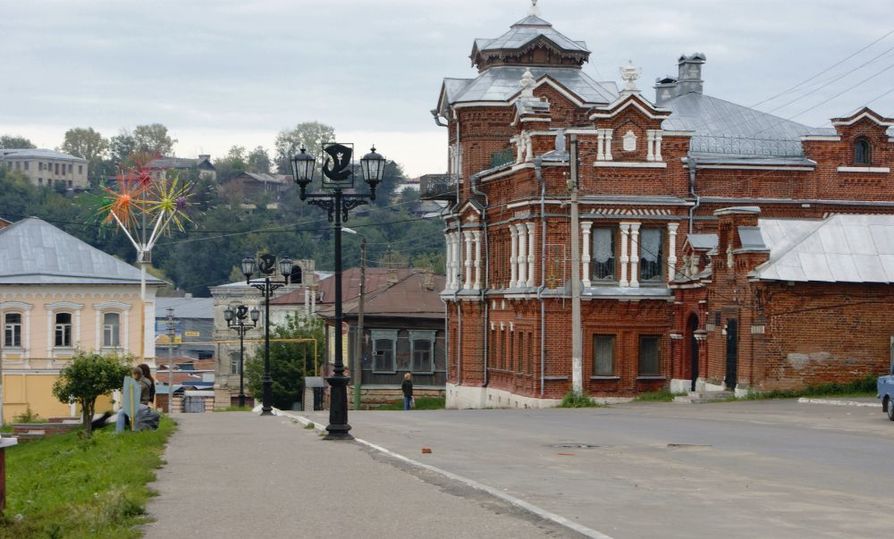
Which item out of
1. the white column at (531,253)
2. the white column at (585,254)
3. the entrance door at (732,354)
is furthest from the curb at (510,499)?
the white column at (531,253)

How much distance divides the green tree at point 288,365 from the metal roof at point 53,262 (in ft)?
47.1

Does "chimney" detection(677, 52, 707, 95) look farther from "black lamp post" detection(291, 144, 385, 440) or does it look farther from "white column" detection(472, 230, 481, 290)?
"black lamp post" detection(291, 144, 385, 440)

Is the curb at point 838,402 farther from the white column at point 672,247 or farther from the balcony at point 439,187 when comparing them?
the balcony at point 439,187

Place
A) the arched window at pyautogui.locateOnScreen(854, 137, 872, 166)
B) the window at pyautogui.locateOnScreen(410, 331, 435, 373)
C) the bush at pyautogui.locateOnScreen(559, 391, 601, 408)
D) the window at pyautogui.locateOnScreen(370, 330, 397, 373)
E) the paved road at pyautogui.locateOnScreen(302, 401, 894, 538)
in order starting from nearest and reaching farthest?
the paved road at pyautogui.locateOnScreen(302, 401, 894, 538)
the bush at pyautogui.locateOnScreen(559, 391, 601, 408)
the arched window at pyautogui.locateOnScreen(854, 137, 872, 166)
the window at pyautogui.locateOnScreen(370, 330, 397, 373)
the window at pyautogui.locateOnScreen(410, 331, 435, 373)

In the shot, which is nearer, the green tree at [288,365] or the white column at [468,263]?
the white column at [468,263]

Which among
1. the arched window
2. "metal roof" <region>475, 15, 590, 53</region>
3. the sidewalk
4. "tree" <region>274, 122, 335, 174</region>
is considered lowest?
the sidewalk

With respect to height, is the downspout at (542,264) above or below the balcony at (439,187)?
below

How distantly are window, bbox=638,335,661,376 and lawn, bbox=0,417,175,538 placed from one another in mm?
25597

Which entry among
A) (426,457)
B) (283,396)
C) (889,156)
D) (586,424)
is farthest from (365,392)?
(426,457)

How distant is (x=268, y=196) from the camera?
171250 mm

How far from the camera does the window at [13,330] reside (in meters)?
63.0

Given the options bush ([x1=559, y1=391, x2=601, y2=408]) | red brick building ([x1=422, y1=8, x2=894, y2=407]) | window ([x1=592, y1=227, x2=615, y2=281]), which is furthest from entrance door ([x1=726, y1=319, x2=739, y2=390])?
window ([x1=592, y1=227, x2=615, y2=281])

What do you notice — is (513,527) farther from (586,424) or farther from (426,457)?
(586,424)

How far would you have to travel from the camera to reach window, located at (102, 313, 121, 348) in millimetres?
64312
